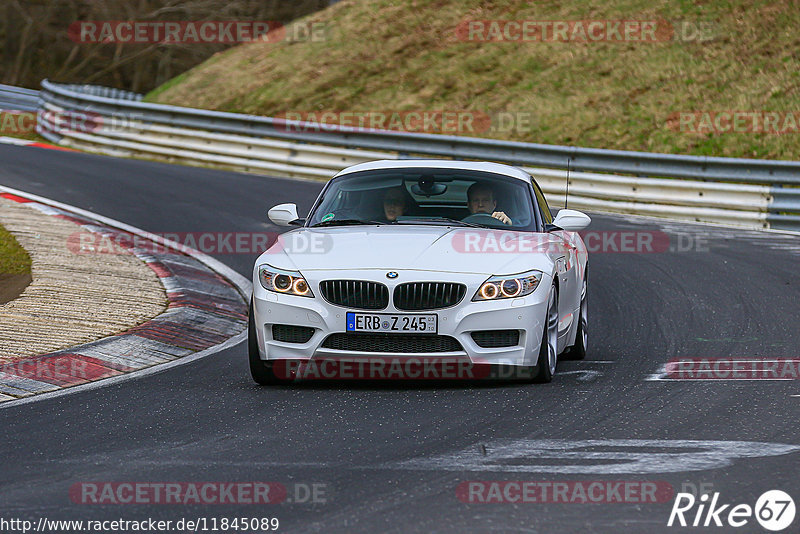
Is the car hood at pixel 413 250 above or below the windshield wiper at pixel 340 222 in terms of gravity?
below

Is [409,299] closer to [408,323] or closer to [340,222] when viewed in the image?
[408,323]

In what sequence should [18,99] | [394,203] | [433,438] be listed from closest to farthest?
1. [433,438]
2. [394,203]
3. [18,99]

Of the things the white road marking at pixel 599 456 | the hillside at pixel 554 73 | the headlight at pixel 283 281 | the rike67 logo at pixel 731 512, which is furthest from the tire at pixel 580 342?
the hillside at pixel 554 73

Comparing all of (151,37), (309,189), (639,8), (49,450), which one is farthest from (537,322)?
(151,37)

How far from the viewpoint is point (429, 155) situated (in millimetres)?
22578

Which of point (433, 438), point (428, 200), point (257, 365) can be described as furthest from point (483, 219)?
point (433, 438)

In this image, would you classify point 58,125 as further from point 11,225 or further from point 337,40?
point 11,225

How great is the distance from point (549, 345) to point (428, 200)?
1.57 m

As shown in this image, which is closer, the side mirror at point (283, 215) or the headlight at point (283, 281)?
the headlight at point (283, 281)

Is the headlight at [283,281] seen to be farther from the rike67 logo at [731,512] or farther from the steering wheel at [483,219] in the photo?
the rike67 logo at [731,512]

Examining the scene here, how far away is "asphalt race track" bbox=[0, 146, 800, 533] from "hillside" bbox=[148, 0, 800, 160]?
1491cm

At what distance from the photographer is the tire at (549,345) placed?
798 cm

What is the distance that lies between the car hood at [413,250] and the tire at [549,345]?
0.94 feet

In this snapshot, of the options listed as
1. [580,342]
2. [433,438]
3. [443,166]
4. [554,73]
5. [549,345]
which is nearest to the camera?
[433,438]
